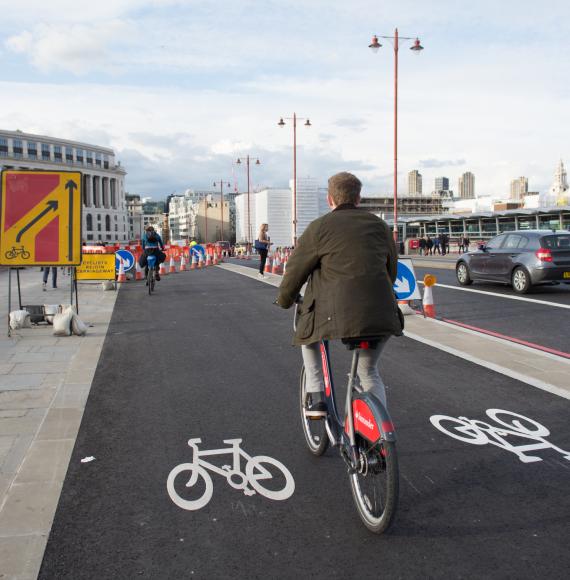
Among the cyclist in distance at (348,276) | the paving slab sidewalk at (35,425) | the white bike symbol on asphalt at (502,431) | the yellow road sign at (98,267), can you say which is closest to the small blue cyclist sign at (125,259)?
the yellow road sign at (98,267)

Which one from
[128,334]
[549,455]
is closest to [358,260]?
[549,455]

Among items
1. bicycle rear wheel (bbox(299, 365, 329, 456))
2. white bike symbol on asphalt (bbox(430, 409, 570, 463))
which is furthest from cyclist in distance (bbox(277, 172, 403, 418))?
white bike symbol on asphalt (bbox(430, 409, 570, 463))

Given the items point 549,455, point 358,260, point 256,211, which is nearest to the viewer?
point 358,260

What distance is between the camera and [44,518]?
3.34 meters

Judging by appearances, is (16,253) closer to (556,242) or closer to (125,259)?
(125,259)

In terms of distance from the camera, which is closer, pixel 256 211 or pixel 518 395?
pixel 518 395

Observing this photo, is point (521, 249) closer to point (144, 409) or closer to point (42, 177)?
point (42, 177)

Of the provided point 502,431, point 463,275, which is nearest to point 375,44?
point 463,275

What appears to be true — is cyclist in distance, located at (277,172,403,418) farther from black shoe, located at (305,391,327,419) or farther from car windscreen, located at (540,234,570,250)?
car windscreen, located at (540,234,570,250)

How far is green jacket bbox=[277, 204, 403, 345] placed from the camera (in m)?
3.22

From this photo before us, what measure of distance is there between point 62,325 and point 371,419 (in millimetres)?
7198

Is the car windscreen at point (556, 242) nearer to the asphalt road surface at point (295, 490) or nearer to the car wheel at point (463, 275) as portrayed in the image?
the car wheel at point (463, 275)

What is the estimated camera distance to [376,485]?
315 cm

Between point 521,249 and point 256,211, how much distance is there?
112513 millimetres
